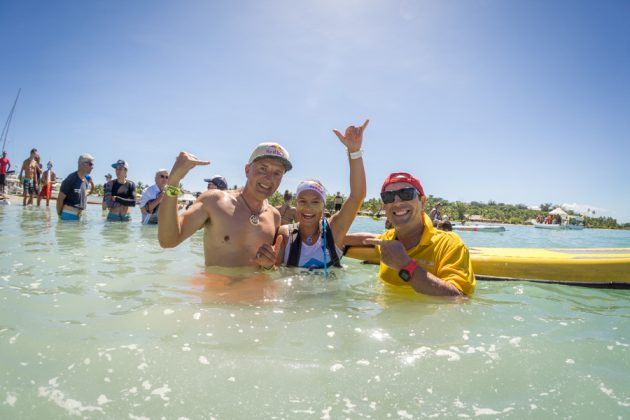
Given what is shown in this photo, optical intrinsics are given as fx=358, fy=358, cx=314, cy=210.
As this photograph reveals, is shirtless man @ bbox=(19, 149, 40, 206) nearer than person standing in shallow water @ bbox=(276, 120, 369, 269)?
No

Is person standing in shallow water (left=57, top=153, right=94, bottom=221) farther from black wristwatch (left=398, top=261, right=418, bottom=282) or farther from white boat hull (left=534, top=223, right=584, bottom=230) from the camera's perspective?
white boat hull (left=534, top=223, right=584, bottom=230)

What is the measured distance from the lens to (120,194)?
381 inches

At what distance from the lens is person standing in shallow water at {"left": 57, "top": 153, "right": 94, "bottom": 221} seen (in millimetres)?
8539

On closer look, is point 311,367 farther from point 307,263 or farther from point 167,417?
point 307,263

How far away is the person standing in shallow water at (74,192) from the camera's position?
854 centimetres

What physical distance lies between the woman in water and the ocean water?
1.90ft

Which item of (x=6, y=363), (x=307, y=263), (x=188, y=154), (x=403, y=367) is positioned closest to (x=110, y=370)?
(x=6, y=363)

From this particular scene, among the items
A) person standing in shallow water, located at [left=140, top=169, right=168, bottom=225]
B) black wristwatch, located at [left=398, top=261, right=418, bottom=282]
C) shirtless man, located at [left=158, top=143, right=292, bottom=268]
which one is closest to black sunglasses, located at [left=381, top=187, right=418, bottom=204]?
black wristwatch, located at [left=398, top=261, right=418, bottom=282]

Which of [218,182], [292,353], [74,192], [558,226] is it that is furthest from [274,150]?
[558,226]

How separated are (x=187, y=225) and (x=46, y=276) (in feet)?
4.69

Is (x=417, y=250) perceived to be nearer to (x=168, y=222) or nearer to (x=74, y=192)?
(x=168, y=222)

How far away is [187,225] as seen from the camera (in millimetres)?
3291

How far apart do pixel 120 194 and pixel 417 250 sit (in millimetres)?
9013

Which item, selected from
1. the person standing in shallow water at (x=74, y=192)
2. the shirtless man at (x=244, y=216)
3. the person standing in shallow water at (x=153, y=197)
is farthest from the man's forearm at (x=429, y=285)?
the person standing in shallow water at (x=74, y=192)
